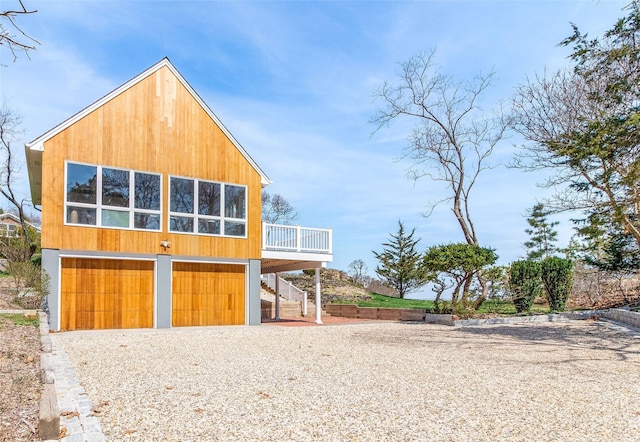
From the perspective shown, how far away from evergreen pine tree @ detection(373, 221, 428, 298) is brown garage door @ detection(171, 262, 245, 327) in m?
19.7

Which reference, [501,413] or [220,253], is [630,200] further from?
[220,253]

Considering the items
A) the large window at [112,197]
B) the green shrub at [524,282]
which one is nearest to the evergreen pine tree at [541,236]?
the green shrub at [524,282]

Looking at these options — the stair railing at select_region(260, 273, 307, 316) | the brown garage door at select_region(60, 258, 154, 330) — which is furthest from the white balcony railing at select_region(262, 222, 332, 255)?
the stair railing at select_region(260, 273, 307, 316)

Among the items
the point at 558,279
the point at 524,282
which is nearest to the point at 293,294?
the point at 524,282

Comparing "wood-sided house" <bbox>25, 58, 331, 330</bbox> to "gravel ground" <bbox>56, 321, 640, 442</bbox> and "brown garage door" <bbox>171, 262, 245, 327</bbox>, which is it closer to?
"brown garage door" <bbox>171, 262, 245, 327</bbox>

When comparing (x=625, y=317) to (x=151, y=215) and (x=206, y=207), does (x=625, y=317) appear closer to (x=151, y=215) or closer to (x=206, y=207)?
(x=206, y=207)

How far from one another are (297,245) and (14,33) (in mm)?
12721

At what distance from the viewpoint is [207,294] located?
48.7 ft

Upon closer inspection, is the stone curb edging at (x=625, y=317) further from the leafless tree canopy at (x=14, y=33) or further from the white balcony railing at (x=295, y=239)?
the leafless tree canopy at (x=14, y=33)

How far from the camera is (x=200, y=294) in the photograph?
14.7 metres

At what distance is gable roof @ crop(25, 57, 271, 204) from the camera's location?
40.8 feet

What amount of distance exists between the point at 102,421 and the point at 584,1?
10.1 meters

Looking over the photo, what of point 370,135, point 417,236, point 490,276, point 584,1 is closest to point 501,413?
point 584,1

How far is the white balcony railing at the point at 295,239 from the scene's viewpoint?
16094 millimetres
